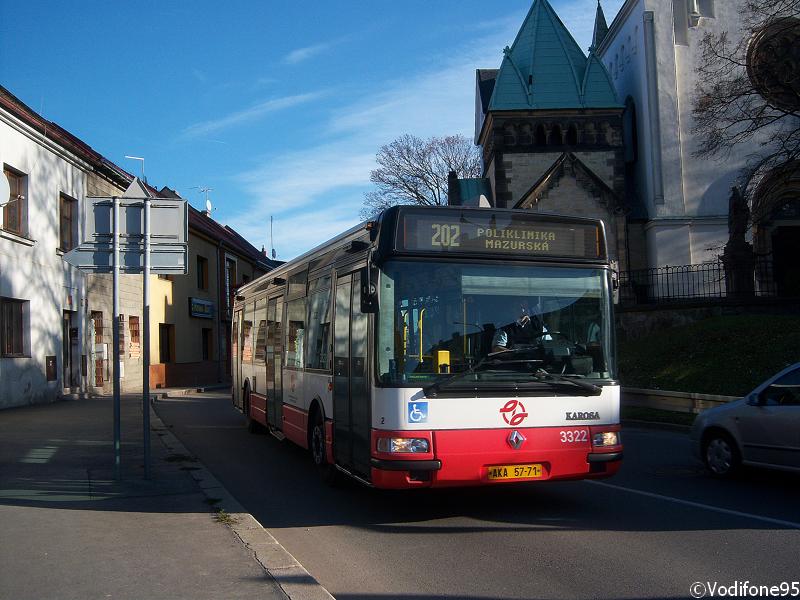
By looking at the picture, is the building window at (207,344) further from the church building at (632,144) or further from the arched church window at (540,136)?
the arched church window at (540,136)

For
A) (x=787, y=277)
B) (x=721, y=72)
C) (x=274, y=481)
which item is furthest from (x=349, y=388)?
(x=787, y=277)

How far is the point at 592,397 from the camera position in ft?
25.8

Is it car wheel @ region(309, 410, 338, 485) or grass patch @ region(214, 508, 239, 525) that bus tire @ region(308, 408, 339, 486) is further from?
grass patch @ region(214, 508, 239, 525)

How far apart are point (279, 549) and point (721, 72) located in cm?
2417

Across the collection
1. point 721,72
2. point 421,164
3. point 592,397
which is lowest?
point 592,397

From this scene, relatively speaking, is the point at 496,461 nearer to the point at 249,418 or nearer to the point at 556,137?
the point at 249,418

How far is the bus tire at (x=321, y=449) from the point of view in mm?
9773

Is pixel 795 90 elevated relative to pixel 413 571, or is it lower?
elevated

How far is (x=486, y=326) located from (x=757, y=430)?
4223 millimetres

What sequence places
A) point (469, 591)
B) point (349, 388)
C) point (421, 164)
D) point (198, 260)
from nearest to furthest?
point (469, 591), point (349, 388), point (198, 260), point (421, 164)

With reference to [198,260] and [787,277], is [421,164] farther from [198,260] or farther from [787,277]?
[787,277]

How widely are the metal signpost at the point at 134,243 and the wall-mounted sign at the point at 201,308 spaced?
28.8m

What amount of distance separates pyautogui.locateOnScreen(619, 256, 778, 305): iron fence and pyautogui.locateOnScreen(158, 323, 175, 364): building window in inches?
753

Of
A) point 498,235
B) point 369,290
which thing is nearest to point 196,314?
point 498,235
